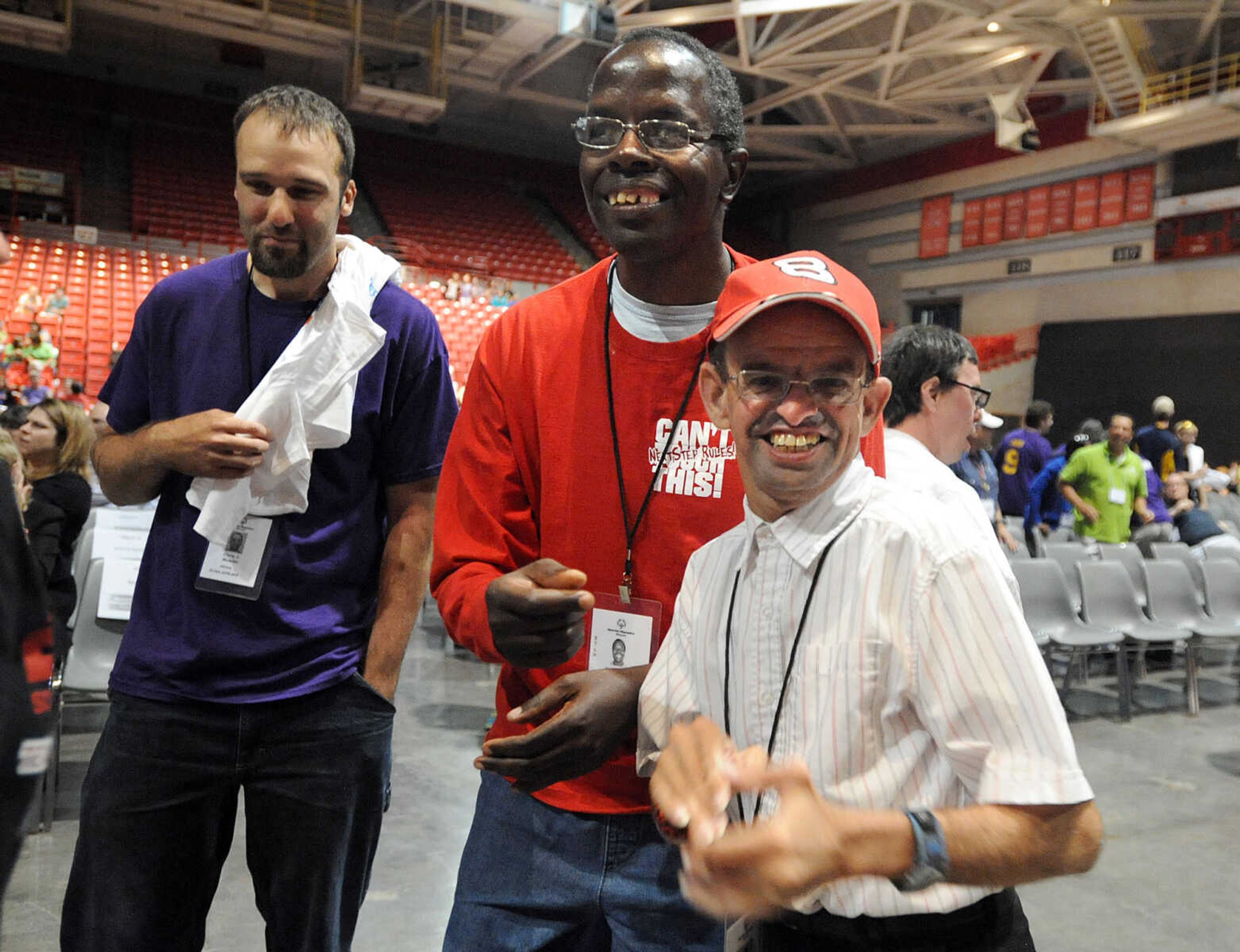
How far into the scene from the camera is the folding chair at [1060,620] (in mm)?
5633

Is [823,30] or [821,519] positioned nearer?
[821,519]

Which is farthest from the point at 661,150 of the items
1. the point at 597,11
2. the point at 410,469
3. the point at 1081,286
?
the point at 1081,286

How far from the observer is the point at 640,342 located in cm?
134

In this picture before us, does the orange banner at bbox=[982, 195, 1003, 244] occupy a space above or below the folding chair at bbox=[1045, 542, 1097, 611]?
above

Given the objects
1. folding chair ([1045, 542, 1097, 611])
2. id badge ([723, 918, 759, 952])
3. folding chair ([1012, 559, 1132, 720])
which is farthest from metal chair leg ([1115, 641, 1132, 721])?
id badge ([723, 918, 759, 952])

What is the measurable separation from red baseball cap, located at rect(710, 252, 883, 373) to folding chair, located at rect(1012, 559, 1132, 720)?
5.05 m

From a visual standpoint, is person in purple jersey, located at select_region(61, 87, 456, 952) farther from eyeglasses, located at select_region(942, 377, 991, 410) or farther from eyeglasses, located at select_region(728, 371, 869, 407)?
eyeglasses, located at select_region(942, 377, 991, 410)

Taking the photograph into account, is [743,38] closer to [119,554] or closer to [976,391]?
[976,391]

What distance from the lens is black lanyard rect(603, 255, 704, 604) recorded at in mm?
1289

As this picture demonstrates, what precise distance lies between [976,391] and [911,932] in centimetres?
214

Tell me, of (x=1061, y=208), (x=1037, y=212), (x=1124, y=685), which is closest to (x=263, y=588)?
(x=1124, y=685)

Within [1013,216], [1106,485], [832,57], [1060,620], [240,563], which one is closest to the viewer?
[240,563]

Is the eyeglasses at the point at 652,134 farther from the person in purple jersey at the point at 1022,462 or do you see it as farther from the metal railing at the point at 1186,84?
the metal railing at the point at 1186,84

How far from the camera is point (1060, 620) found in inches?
229
